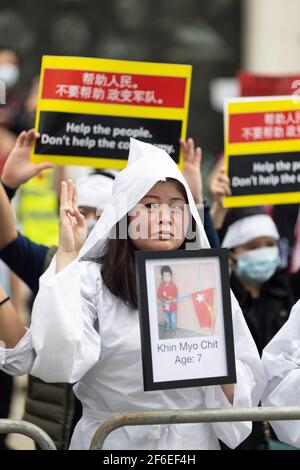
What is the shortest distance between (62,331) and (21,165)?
188cm

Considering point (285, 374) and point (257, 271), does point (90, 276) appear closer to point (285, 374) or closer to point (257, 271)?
point (285, 374)

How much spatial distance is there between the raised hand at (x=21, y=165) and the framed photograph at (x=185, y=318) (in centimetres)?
176

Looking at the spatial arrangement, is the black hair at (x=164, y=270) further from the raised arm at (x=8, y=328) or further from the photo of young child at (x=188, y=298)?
the raised arm at (x=8, y=328)

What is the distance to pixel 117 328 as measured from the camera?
4.61 metres

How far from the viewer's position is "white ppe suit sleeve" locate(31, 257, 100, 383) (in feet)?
14.4

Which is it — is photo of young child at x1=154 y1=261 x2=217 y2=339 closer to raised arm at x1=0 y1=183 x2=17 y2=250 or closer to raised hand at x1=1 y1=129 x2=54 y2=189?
raised arm at x1=0 y1=183 x2=17 y2=250

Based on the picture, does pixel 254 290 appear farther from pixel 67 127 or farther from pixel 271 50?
pixel 271 50

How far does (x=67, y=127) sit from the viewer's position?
20.5 ft

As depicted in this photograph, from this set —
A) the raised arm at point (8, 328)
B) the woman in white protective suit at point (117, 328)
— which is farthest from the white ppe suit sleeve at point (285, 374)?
the raised arm at point (8, 328)

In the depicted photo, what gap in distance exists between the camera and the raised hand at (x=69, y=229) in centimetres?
455

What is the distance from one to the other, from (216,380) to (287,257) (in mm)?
4061

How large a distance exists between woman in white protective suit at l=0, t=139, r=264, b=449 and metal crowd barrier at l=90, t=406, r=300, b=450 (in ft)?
0.98

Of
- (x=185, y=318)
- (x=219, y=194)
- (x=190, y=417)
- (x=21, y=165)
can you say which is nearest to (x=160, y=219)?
(x=185, y=318)
